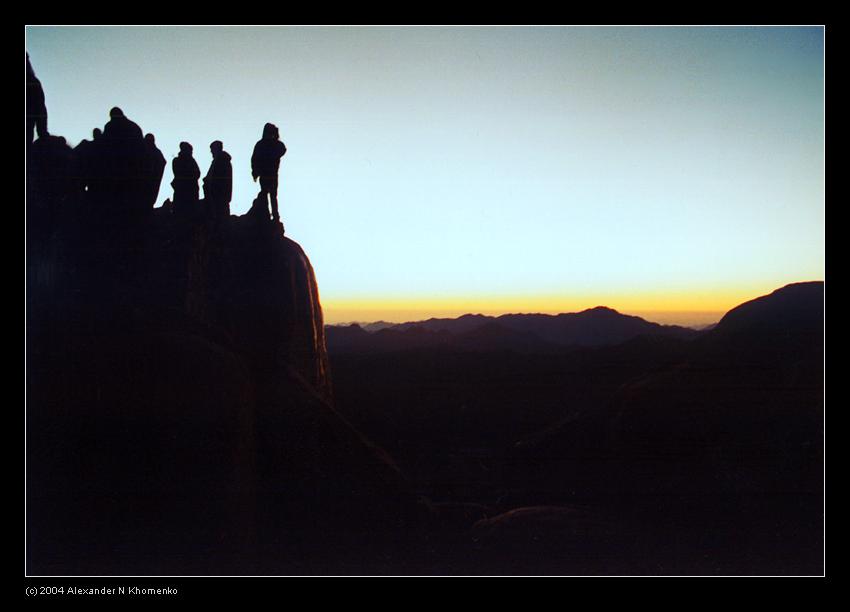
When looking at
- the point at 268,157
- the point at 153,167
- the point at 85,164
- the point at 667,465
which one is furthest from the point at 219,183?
the point at 667,465

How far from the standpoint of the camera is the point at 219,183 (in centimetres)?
1585

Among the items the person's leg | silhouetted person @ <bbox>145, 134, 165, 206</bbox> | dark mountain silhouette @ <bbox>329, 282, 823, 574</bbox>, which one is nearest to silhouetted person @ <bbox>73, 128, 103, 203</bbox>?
silhouetted person @ <bbox>145, 134, 165, 206</bbox>

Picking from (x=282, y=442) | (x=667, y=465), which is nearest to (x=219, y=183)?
(x=282, y=442)

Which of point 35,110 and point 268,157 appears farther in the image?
point 268,157

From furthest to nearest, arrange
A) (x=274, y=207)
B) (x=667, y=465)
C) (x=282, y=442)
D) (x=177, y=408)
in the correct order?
(x=667, y=465), (x=274, y=207), (x=282, y=442), (x=177, y=408)

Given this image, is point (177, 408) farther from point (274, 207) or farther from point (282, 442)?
point (274, 207)

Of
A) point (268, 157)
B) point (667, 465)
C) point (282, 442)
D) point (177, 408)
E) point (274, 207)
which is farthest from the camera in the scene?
point (667, 465)

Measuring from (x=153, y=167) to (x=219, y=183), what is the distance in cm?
234

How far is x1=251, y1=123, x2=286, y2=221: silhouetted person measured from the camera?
15.7 m

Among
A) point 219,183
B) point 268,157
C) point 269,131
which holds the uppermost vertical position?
point 269,131

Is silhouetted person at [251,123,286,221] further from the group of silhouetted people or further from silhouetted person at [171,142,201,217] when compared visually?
silhouetted person at [171,142,201,217]

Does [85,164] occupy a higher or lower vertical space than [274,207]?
higher

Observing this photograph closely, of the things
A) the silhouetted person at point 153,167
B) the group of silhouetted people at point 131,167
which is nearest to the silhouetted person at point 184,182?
the group of silhouetted people at point 131,167

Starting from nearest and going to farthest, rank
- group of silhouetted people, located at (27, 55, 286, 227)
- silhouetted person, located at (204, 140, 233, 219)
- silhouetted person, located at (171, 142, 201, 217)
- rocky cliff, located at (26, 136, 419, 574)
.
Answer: rocky cliff, located at (26, 136, 419, 574) → group of silhouetted people, located at (27, 55, 286, 227) → silhouetted person, located at (171, 142, 201, 217) → silhouetted person, located at (204, 140, 233, 219)
